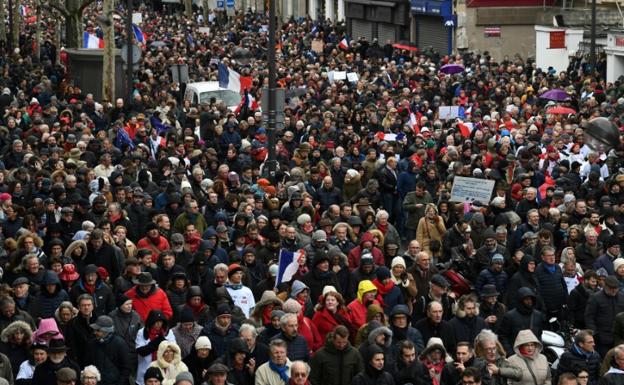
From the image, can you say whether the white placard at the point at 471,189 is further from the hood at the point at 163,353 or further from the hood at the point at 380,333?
the hood at the point at 163,353

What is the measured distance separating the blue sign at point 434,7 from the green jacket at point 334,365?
42914mm

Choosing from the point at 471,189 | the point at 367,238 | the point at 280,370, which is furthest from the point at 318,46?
the point at 280,370

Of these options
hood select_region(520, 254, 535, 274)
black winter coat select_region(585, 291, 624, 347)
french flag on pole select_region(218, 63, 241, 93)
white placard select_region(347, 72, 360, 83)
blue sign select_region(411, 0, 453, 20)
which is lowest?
black winter coat select_region(585, 291, 624, 347)

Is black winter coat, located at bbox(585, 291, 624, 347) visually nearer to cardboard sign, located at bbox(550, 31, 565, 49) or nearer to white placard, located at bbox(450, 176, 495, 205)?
white placard, located at bbox(450, 176, 495, 205)

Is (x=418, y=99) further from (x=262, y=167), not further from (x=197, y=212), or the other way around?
(x=197, y=212)

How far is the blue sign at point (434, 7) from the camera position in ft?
180

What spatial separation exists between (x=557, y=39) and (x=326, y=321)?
32621mm

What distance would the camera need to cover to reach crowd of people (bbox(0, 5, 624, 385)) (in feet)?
41.3

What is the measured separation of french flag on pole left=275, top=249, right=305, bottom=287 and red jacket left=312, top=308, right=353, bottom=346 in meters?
1.62

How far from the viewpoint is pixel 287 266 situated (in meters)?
15.6

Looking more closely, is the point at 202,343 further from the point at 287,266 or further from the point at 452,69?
the point at 452,69

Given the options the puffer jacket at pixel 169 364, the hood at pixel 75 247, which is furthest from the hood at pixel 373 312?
the hood at pixel 75 247

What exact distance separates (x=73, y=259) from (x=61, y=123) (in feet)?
37.0

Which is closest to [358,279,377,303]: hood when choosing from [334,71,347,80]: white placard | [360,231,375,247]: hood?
[360,231,375,247]: hood
